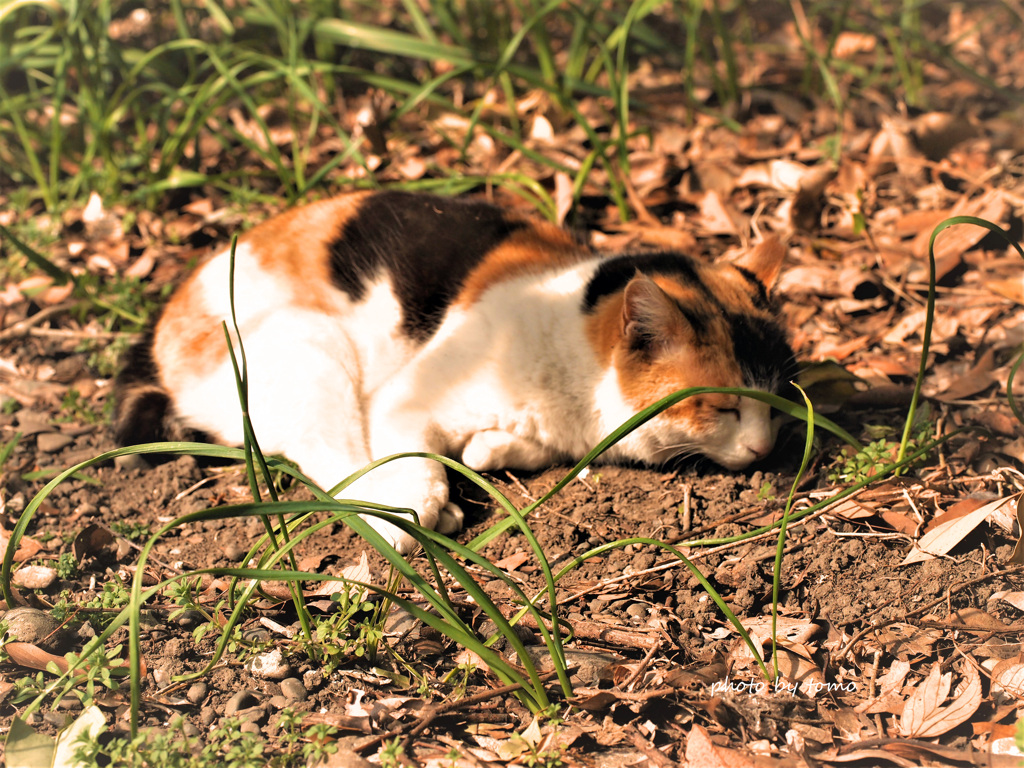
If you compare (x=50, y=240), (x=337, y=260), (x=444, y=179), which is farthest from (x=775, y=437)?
(x=50, y=240)

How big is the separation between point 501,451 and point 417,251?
2.74 ft

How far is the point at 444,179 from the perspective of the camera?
3.70 meters

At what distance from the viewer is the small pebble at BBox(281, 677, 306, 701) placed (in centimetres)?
173

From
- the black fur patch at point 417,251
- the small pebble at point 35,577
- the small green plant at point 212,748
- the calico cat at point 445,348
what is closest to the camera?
the small green plant at point 212,748

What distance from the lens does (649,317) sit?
2.21m

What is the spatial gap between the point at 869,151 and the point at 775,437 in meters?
2.15

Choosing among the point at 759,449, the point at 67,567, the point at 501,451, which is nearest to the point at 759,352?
the point at 759,449

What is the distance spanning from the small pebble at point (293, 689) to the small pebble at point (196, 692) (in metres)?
0.18

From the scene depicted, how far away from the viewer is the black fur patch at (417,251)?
2.72 metres

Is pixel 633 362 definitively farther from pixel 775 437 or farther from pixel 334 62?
pixel 334 62

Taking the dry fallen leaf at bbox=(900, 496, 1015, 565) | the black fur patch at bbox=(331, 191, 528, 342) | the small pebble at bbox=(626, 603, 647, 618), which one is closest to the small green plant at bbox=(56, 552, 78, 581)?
the black fur patch at bbox=(331, 191, 528, 342)

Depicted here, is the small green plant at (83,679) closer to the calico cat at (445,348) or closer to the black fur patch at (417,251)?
the calico cat at (445,348)

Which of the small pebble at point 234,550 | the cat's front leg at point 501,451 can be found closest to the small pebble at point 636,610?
the cat's front leg at point 501,451

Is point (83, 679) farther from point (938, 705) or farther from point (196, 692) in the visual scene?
point (938, 705)
